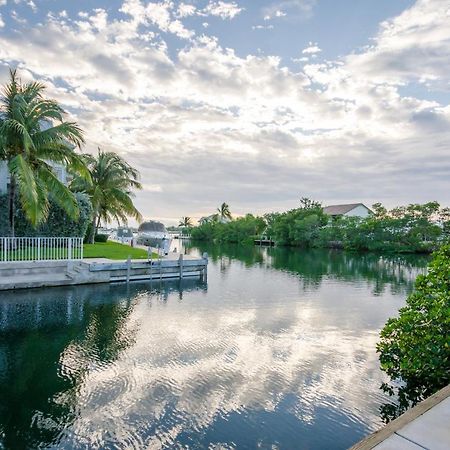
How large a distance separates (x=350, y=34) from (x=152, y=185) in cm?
2613

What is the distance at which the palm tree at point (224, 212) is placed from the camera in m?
92.1

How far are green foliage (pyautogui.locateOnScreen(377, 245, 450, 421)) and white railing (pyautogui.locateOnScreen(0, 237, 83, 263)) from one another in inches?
555

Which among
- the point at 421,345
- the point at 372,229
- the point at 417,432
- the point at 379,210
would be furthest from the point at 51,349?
the point at 379,210

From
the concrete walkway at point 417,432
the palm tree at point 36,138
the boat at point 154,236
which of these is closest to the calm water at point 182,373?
the concrete walkway at point 417,432

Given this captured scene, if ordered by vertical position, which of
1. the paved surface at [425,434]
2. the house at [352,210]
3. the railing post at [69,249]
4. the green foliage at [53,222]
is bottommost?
the paved surface at [425,434]

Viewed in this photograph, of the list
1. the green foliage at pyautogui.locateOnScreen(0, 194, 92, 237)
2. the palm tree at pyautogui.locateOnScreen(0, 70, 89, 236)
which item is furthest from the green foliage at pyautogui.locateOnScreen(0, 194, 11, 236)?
the palm tree at pyautogui.locateOnScreen(0, 70, 89, 236)

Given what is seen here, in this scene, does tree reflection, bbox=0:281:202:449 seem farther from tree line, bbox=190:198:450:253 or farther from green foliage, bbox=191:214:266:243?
green foliage, bbox=191:214:266:243

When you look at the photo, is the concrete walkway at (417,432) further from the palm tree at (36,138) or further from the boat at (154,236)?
the boat at (154,236)

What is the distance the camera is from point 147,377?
22.7 feet

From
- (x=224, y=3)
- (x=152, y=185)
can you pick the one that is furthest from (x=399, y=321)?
(x=152, y=185)

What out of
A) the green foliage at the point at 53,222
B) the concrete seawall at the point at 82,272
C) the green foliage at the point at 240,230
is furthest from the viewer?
the green foliage at the point at 240,230

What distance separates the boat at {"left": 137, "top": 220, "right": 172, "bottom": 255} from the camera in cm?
2442

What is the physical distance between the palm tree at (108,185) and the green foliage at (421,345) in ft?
77.1

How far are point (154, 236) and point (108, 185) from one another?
676 cm
